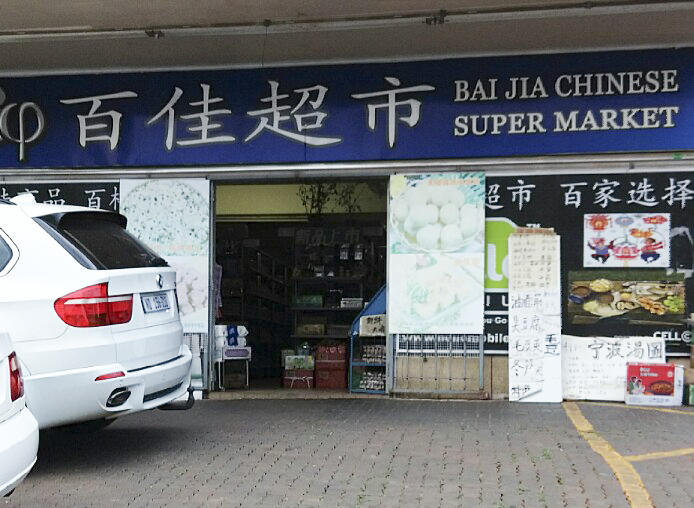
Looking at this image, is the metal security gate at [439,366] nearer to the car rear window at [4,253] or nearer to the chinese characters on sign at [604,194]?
the chinese characters on sign at [604,194]

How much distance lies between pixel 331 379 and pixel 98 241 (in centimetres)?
572

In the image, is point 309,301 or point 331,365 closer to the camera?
point 331,365

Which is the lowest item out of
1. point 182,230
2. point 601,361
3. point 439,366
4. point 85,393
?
point 439,366

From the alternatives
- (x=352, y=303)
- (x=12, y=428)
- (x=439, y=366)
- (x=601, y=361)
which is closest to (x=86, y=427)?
(x=12, y=428)

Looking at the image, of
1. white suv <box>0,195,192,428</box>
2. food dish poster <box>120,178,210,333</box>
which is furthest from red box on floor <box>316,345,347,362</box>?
white suv <box>0,195,192,428</box>

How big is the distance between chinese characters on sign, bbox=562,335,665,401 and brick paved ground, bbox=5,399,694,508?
42 cm

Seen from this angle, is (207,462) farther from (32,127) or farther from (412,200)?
(32,127)

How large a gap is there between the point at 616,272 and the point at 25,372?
21.2 ft

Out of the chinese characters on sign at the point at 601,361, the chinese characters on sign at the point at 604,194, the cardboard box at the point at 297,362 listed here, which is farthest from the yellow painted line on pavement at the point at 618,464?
the cardboard box at the point at 297,362

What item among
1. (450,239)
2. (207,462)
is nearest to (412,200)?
(450,239)

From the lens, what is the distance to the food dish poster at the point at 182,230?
10.5 meters

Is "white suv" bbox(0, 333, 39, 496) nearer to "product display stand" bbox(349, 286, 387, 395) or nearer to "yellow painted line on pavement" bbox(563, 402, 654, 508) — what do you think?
"yellow painted line on pavement" bbox(563, 402, 654, 508)

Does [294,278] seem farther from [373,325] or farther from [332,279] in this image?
[373,325]

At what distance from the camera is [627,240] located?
989 cm
